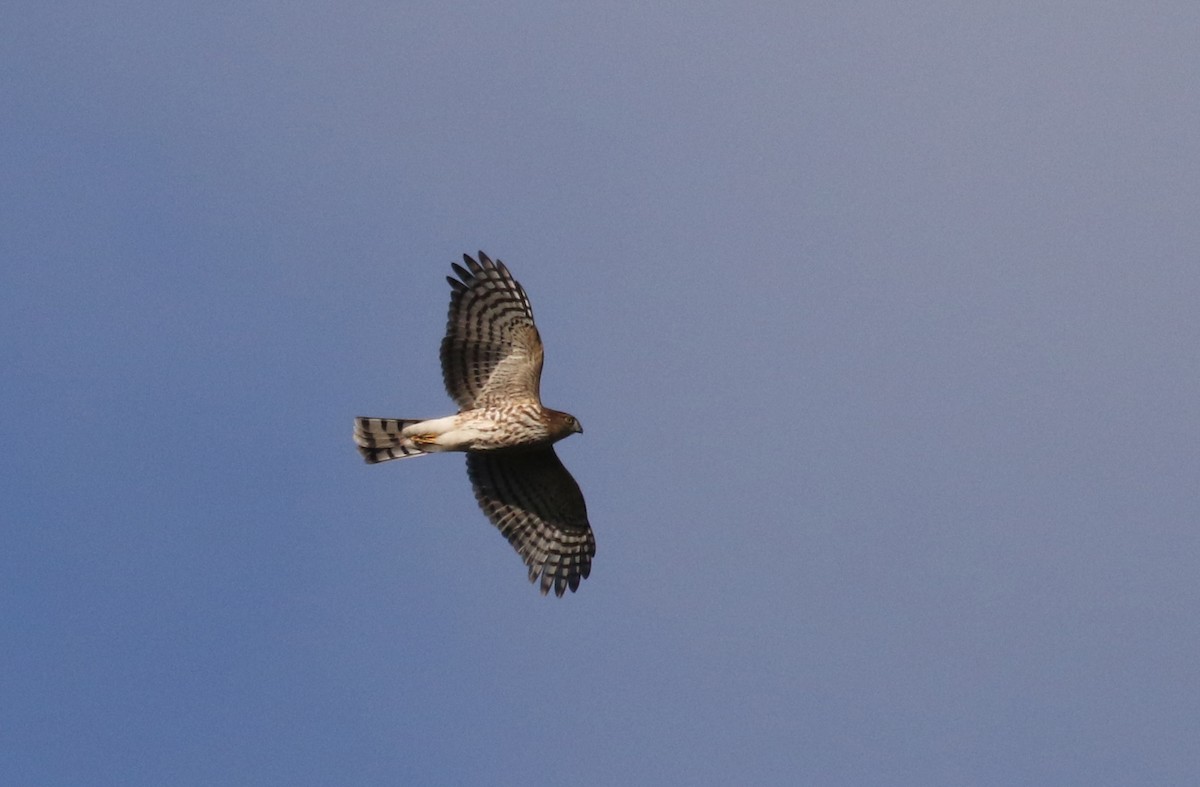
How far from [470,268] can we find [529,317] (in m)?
0.77

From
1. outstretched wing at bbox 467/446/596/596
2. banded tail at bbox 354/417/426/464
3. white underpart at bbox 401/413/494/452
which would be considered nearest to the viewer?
white underpart at bbox 401/413/494/452

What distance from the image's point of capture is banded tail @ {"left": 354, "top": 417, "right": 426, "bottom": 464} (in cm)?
1984

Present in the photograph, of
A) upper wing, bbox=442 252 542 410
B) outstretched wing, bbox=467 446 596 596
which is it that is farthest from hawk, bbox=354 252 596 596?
outstretched wing, bbox=467 446 596 596

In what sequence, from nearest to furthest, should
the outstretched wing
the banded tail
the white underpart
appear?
the white underpart
the banded tail
the outstretched wing

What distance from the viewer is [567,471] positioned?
801 inches

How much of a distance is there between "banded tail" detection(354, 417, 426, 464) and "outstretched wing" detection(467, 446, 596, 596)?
0.91m

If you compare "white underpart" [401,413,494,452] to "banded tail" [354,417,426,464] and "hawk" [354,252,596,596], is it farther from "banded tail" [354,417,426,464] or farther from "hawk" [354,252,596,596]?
"banded tail" [354,417,426,464]

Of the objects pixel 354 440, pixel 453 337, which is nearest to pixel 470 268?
pixel 453 337

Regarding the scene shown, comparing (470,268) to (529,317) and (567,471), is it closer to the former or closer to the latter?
(529,317)

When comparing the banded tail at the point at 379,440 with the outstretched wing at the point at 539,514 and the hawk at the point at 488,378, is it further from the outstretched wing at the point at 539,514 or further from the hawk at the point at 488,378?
the outstretched wing at the point at 539,514

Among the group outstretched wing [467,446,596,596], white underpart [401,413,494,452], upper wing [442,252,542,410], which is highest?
upper wing [442,252,542,410]

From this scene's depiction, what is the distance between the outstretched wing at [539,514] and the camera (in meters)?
20.5

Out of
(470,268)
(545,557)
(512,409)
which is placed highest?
(470,268)

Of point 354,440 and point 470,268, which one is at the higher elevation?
point 470,268
